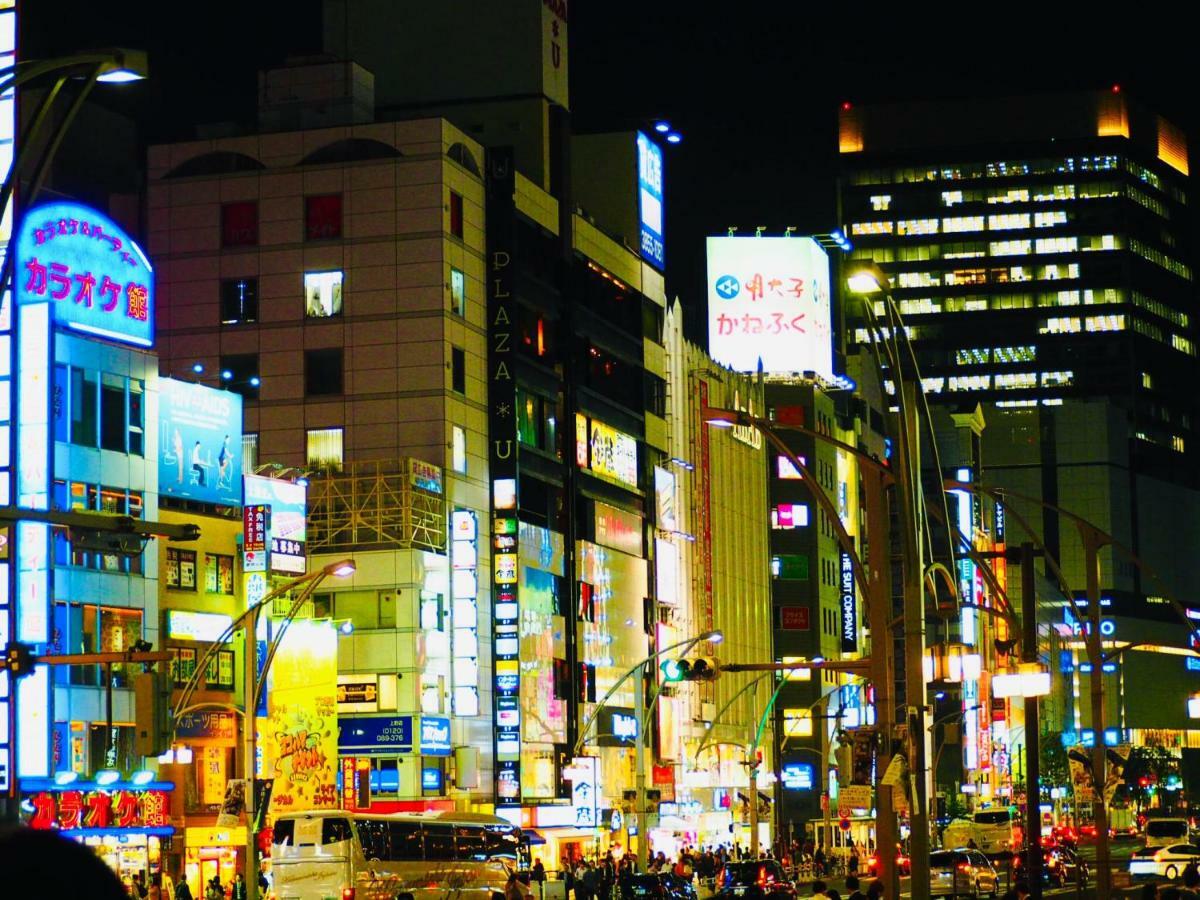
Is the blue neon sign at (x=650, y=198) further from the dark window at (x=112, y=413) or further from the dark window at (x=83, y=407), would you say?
the dark window at (x=83, y=407)

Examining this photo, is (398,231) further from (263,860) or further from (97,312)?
(263,860)

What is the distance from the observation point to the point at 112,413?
229 ft

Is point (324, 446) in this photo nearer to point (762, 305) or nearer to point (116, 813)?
point (116, 813)

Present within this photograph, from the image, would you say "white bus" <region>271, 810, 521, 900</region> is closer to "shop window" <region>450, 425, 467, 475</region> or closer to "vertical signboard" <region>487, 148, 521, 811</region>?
"vertical signboard" <region>487, 148, 521, 811</region>

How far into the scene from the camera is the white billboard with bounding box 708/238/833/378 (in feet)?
502

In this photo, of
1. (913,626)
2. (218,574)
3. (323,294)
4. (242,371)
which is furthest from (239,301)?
(913,626)

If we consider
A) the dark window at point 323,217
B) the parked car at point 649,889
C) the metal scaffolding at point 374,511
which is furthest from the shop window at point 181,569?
the parked car at point 649,889

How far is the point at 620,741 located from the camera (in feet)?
346

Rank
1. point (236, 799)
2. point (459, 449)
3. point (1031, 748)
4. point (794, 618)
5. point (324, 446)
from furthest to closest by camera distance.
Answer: point (794, 618)
point (324, 446)
point (459, 449)
point (236, 799)
point (1031, 748)

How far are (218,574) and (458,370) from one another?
1798 centimetres

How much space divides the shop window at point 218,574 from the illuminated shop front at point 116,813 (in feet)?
27.4

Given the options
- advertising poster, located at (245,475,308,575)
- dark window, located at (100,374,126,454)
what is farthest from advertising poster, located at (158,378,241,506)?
dark window, located at (100,374,126,454)

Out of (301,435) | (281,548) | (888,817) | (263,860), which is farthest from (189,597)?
(888,817)

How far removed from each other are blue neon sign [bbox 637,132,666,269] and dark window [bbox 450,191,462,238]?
81.2 ft
